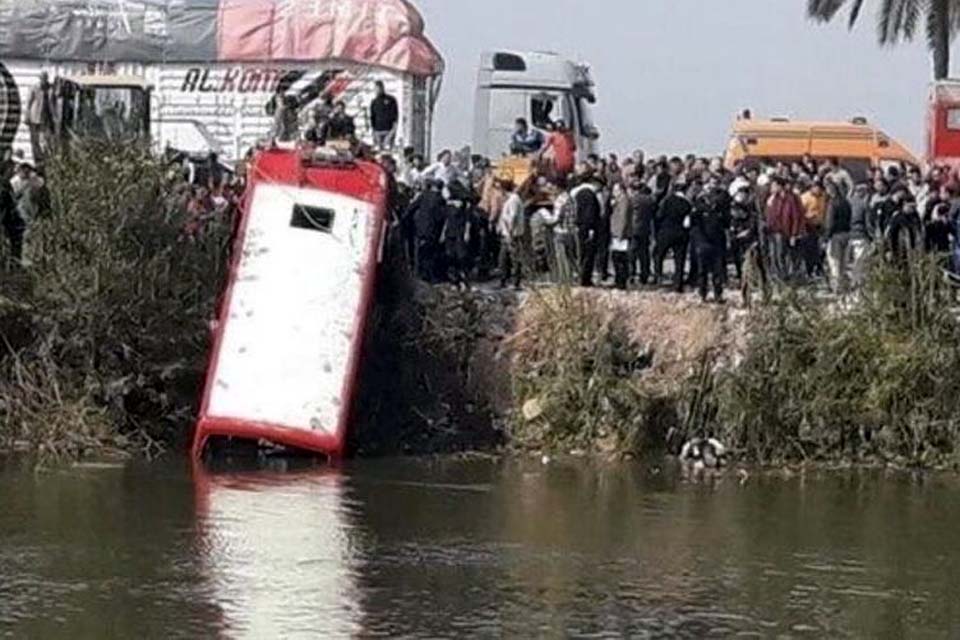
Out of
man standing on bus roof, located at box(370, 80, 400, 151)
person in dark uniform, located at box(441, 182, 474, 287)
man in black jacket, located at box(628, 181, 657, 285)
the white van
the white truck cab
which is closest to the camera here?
person in dark uniform, located at box(441, 182, 474, 287)

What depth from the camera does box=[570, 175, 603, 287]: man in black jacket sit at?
91.1ft

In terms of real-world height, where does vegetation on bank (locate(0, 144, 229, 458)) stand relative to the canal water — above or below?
above

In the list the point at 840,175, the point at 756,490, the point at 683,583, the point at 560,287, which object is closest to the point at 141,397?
the point at 560,287

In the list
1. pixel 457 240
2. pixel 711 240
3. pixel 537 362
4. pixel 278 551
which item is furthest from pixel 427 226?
pixel 278 551

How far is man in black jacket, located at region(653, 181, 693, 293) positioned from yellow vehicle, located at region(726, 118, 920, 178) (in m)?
16.2

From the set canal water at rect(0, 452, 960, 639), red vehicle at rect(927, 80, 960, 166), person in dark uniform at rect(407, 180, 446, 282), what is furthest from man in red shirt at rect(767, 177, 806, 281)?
red vehicle at rect(927, 80, 960, 166)

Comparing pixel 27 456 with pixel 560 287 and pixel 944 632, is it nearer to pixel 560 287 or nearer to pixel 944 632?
pixel 560 287

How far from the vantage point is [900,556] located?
19875 millimetres

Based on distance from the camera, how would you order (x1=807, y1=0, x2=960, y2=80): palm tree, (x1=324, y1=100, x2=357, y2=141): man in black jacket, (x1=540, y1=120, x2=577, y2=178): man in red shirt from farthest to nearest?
(x1=807, y1=0, x2=960, y2=80): palm tree, (x1=540, y1=120, x2=577, y2=178): man in red shirt, (x1=324, y1=100, x2=357, y2=141): man in black jacket

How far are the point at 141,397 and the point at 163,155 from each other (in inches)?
122

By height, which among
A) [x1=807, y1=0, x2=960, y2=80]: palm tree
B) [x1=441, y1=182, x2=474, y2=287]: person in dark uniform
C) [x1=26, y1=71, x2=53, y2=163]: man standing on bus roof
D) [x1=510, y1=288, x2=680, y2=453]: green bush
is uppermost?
[x1=807, y1=0, x2=960, y2=80]: palm tree

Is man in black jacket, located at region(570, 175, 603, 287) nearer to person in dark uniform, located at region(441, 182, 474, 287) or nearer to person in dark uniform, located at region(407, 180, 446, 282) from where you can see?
person in dark uniform, located at region(441, 182, 474, 287)

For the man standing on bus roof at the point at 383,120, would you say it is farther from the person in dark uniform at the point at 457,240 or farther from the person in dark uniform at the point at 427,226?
the person in dark uniform at the point at 427,226

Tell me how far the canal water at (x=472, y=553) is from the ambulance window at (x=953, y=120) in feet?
65.0
